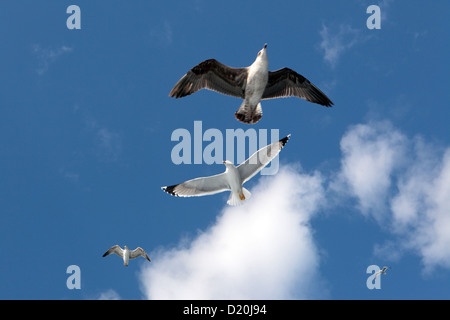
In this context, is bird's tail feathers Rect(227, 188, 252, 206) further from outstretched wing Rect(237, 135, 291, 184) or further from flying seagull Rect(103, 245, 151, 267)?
flying seagull Rect(103, 245, 151, 267)

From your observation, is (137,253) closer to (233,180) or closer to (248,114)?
(233,180)

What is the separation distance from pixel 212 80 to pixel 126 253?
703 centimetres

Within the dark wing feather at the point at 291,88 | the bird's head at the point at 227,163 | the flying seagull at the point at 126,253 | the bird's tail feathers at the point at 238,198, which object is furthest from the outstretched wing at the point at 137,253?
the dark wing feather at the point at 291,88

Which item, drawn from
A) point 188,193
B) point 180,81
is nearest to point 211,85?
point 180,81

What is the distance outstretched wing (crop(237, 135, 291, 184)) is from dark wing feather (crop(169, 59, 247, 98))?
88.7 inches

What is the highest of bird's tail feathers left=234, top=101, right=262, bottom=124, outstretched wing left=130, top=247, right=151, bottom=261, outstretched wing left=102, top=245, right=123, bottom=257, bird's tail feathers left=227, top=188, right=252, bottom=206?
bird's tail feathers left=234, top=101, right=262, bottom=124

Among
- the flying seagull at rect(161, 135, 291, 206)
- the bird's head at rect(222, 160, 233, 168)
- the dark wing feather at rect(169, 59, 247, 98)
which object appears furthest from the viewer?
the dark wing feather at rect(169, 59, 247, 98)

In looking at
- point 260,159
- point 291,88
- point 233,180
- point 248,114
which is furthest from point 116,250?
→ point 291,88

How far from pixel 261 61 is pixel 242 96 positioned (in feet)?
4.89

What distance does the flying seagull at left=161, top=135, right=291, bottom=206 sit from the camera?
61.9 feet

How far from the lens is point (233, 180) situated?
62.0 feet

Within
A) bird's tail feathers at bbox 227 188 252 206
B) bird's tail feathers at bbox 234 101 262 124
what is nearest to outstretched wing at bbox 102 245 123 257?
bird's tail feathers at bbox 227 188 252 206

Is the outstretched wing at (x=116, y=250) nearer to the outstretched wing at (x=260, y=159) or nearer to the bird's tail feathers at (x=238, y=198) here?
the bird's tail feathers at (x=238, y=198)

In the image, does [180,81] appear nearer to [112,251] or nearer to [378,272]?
[112,251]
